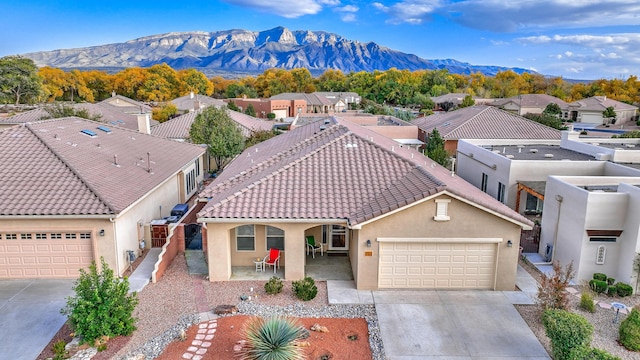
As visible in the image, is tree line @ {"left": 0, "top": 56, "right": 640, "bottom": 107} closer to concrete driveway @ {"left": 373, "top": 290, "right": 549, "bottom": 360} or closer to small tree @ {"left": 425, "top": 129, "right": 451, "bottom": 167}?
small tree @ {"left": 425, "top": 129, "right": 451, "bottom": 167}

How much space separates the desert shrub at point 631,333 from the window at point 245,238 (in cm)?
1195

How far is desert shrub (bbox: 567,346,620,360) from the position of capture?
31.9 ft

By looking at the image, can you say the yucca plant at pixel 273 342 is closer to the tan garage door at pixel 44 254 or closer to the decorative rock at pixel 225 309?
the decorative rock at pixel 225 309

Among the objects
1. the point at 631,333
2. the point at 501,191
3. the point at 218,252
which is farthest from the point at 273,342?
the point at 501,191

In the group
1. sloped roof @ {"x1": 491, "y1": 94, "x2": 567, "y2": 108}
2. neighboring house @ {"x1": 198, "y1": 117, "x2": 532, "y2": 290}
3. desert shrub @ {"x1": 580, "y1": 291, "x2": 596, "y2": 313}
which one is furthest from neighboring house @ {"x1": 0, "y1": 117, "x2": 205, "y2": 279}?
sloped roof @ {"x1": 491, "y1": 94, "x2": 567, "y2": 108}

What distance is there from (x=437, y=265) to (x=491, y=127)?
2637 centimetres

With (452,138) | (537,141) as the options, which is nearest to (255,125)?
(452,138)

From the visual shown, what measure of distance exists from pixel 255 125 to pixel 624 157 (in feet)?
104

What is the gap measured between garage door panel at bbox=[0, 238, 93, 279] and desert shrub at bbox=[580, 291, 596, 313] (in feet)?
54.9

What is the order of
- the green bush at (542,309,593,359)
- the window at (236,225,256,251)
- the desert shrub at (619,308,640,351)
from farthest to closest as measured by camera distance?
the window at (236,225,256,251) → the desert shrub at (619,308,640,351) → the green bush at (542,309,593,359)

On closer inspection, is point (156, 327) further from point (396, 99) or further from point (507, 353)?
point (396, 99)

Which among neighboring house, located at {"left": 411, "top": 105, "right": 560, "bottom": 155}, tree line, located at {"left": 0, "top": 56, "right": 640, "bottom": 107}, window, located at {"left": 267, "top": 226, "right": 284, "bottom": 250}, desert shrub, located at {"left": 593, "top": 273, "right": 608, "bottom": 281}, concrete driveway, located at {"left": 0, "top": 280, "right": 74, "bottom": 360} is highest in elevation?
tree line, located at {"left": 0, "top": 56, "right": 640, "bottom": 107}

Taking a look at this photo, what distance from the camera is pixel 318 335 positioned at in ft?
39.4

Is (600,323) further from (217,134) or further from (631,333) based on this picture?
(217,134)
